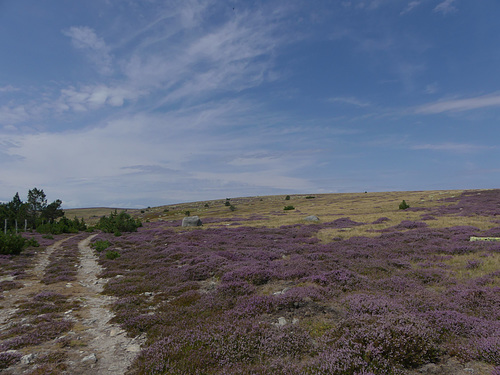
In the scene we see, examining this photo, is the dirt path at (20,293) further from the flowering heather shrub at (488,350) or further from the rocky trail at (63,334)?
the flowering heather shrub at (488,350)

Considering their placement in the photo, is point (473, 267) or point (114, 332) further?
point (473, 267)

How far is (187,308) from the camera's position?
30.8 ft

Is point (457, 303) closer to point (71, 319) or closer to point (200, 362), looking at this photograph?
point (200, 362)

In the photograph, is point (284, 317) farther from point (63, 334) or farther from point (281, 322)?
point (63, 334)

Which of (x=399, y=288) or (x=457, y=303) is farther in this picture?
(x=399, y=288)

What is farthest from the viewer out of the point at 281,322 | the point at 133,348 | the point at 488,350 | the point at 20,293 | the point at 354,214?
the point at 354,214

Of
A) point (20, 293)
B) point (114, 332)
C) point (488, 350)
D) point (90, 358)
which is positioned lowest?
point (20, 293)

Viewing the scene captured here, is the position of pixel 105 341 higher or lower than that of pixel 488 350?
lower

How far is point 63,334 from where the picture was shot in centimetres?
797

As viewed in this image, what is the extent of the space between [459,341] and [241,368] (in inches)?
203

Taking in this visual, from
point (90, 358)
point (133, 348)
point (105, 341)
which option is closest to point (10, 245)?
point (105, 341)

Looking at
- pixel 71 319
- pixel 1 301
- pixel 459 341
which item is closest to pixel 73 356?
pixel 71 319

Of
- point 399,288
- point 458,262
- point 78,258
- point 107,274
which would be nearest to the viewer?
point 399,288

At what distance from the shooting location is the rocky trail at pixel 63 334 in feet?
20.4
